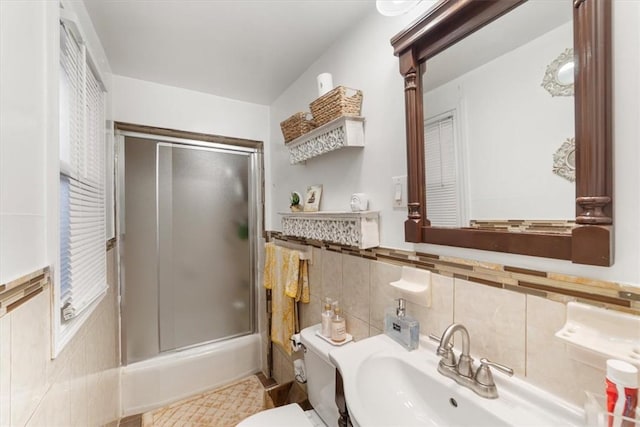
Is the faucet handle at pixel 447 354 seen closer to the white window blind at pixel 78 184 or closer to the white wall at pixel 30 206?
the white wall at pixel 30 206

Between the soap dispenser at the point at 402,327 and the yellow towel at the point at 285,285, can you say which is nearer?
the soap dispenser at the point at 402,327

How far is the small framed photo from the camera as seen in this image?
5.58 feet

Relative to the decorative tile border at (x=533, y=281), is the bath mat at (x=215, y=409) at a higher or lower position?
lower

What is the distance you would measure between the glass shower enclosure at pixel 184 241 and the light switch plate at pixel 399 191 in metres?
1.48

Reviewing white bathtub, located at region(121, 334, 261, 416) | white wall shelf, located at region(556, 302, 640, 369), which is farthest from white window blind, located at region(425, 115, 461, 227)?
white bathtub, located at region(121, 334, 261, 416)

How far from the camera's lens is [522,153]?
2.53ft

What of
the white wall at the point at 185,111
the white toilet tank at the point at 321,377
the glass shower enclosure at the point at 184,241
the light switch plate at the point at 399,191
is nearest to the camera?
the light switch plate at the point at 399,191

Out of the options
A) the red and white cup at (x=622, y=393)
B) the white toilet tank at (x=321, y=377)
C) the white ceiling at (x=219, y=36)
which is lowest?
the white toilet tank at (x=321, y=377)

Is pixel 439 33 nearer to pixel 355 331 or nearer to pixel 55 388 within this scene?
pixel 355 331

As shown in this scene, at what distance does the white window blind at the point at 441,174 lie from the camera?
0.97 meters

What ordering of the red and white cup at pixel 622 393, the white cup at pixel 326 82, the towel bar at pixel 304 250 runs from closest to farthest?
the red and white cup at pixel 622 393, the white cup at pixel 326 82, the towel bar at pixel 304 250

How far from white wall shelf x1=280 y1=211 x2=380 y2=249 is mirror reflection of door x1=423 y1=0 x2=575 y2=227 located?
1.03 ft

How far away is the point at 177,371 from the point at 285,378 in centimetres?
81

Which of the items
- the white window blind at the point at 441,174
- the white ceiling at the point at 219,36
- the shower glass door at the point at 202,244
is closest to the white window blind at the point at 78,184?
the white ceiling at the point at 219,36
